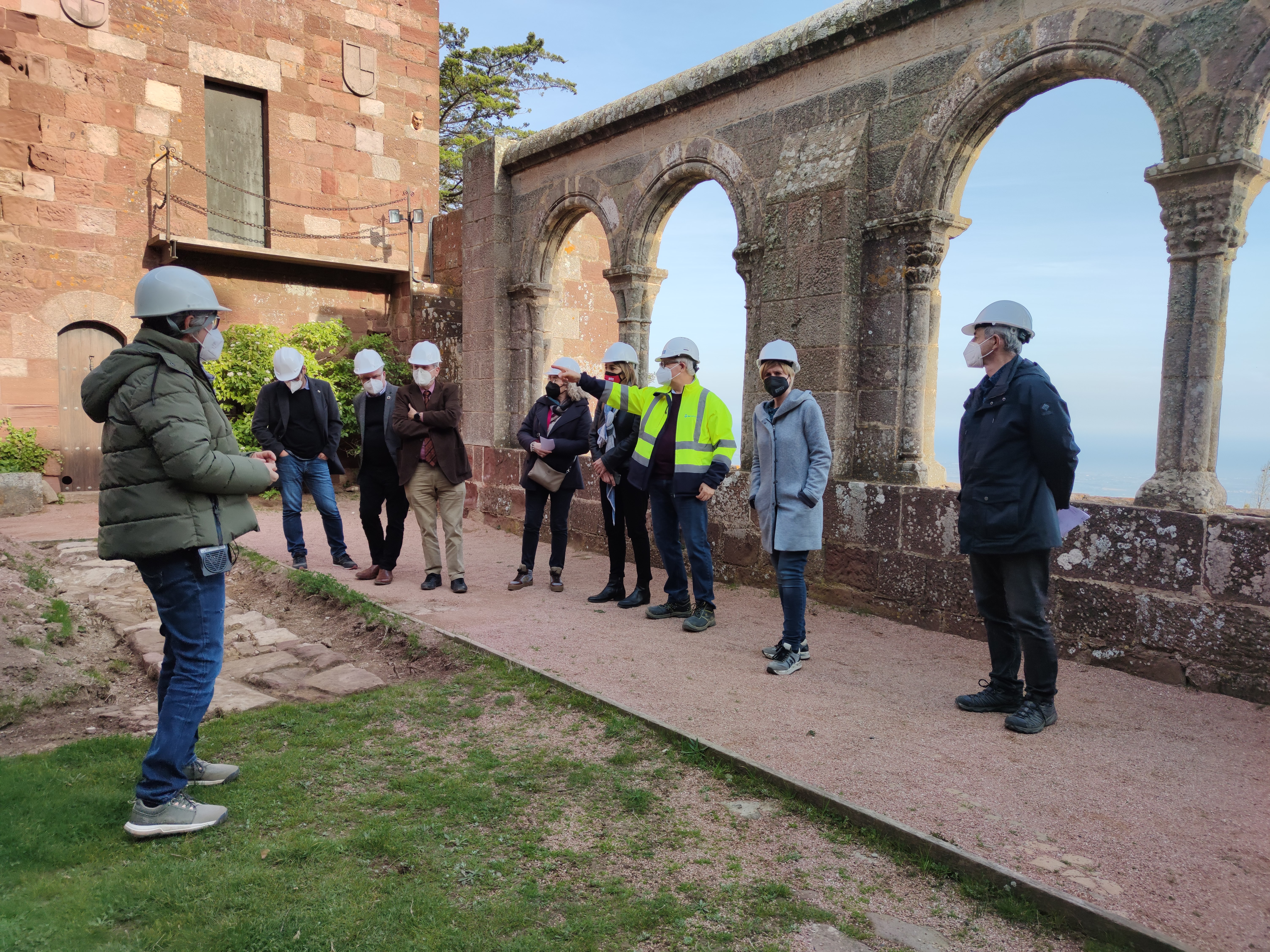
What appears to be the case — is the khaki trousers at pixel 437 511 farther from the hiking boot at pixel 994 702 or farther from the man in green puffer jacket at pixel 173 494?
the hiking boot at pixel 994 702

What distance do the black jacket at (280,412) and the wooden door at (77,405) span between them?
17.7 ft

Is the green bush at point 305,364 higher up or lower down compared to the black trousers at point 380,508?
higher up

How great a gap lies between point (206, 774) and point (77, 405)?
33.0 feet

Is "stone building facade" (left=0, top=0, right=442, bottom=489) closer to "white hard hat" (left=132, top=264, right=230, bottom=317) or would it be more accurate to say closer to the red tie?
the red tie

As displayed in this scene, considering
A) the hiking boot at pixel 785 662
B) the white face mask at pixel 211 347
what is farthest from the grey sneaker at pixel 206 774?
the hiking boot at pixel 785 662

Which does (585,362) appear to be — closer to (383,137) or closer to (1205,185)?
(383,137)

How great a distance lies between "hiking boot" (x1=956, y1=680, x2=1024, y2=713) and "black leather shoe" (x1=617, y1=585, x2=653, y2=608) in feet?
8.60

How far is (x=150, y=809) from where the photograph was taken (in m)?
2.85

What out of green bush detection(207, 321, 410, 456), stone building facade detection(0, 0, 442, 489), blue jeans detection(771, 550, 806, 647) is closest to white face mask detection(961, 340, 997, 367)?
blue jeans detection(771, 550, 806, 647)

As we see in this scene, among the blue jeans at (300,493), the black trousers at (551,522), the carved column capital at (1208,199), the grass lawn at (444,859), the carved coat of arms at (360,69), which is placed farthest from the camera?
the carved coat of arms at (360,69)

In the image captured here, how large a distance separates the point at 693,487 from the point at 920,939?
3.43 m

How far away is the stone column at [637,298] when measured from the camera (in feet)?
27.2

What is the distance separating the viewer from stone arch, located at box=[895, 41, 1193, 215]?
15.7ft

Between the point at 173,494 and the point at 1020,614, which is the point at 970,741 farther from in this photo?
the point at 173,494
